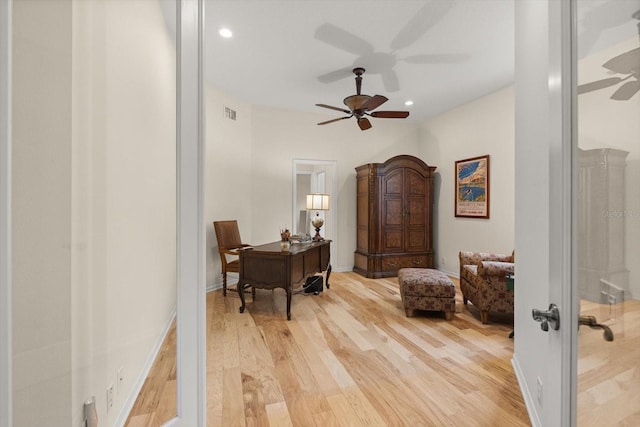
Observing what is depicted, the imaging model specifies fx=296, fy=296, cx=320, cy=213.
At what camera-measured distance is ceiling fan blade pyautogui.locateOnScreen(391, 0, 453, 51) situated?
2.65 m

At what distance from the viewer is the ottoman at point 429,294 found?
10.6 feet

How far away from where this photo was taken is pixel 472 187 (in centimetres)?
491

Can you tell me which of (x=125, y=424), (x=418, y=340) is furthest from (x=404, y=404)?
(x=125, y=424)

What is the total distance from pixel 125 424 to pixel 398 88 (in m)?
4.69

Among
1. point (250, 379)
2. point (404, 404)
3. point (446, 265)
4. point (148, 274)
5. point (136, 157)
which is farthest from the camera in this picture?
point (446, 265)

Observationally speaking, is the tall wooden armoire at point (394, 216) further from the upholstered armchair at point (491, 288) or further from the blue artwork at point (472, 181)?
the upholstered armchair at point (491, 288)

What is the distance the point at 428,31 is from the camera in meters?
3.02

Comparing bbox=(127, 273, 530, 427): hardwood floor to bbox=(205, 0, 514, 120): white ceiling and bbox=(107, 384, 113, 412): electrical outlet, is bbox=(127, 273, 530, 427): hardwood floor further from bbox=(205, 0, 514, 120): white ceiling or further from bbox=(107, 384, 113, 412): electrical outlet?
bbox=(205, 0, 514, 120): white ceiling

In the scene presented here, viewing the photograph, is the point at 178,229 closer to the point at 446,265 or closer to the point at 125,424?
the point at 125,424

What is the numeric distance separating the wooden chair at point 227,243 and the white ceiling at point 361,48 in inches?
82.1

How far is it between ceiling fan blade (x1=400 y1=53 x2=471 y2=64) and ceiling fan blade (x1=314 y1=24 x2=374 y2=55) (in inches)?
22.3

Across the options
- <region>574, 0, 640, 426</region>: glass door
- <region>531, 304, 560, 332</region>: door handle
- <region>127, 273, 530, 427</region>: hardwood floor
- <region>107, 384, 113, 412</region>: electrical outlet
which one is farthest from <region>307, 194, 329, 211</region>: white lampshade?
<region>574, 0, 640, 426</region>: glass door
